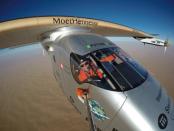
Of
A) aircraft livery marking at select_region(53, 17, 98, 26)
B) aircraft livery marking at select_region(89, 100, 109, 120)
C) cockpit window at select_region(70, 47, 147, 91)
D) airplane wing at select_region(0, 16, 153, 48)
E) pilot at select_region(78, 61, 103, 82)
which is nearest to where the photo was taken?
aircraft livery marking at select_region(89, 100, 109, 120)

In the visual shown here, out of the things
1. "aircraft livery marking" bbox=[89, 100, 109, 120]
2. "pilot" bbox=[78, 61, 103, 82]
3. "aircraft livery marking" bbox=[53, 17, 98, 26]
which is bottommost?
"aircraft livery marking" bbox=[89, 100, 109, 120]

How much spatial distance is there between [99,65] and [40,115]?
4.25 metres

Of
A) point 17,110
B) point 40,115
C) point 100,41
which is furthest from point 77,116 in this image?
point 100,41

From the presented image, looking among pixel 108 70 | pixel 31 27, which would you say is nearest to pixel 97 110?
pixel 108 70

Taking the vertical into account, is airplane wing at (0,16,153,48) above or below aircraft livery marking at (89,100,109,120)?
above

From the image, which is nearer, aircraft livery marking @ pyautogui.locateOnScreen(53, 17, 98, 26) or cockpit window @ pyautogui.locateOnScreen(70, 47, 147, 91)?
cockpit window @ pyautogui.locateOnScreen(70, 47, 147, 91)

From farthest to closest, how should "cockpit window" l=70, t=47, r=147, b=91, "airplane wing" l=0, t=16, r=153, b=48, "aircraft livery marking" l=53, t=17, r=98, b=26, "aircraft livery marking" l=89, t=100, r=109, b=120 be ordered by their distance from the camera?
1. "aircraft livery marking" l=53, t=17, r=98, b=26
2. "airplane wing" l=0, t=16, r=153, b=48
3. "cockpit window" l=70, t=47, r=147, b=91
4. "aircraft livery marking" l=89, t=100, r=109, b=120

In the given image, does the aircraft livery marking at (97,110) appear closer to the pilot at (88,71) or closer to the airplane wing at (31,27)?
the pilot at (88,71)

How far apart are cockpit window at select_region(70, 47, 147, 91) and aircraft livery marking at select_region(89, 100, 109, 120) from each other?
0.35m

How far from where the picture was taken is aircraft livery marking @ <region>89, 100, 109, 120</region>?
324 cm

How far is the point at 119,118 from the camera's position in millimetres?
3008

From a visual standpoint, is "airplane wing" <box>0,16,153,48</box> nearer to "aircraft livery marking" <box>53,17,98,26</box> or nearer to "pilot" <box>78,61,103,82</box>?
"aircraft livery marking" <box>53,17,98,26</box>

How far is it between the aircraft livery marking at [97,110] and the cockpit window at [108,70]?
13.6 inches

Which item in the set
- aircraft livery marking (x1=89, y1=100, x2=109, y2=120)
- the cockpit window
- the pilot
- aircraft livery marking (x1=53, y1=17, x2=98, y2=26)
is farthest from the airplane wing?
aircraft livery marking (x1=89, y1=100, x2=109, y2=120)
